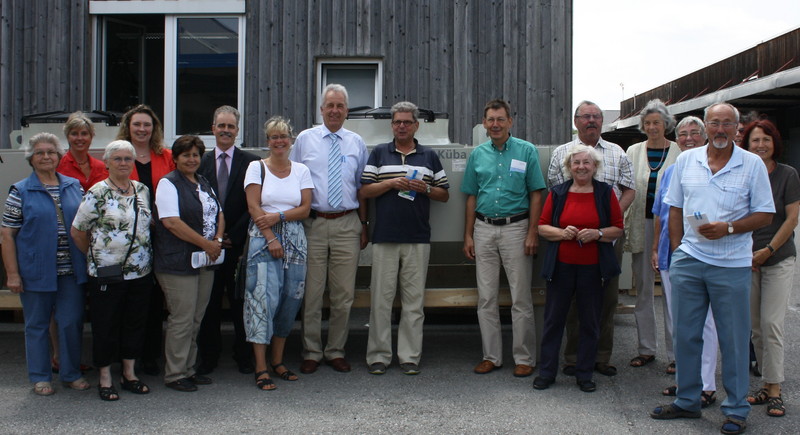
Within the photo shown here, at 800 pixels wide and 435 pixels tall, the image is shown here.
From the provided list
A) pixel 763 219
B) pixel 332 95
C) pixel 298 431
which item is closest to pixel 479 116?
pixel 332 95

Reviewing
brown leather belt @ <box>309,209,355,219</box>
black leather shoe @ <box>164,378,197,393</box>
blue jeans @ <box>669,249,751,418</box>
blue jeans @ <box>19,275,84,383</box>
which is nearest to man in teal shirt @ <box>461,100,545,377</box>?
brown leather belt @ <box>309,209,355,219</box>

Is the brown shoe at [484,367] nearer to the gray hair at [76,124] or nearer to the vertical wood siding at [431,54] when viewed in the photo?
the gray hair at [76,124]

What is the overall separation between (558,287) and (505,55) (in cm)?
426

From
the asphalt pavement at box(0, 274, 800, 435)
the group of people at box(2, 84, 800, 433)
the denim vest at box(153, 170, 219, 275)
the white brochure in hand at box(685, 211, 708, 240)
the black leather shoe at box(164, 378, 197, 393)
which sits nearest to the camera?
the white brochure in hand at box(685, 211, 708, 240)

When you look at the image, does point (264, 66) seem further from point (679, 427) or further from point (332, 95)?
point (679, 427)

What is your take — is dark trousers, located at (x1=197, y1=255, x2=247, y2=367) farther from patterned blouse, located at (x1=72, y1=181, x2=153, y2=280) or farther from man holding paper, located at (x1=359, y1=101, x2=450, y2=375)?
man holding paper, located at (x1=359, y1=101, x2=450, y2=375)

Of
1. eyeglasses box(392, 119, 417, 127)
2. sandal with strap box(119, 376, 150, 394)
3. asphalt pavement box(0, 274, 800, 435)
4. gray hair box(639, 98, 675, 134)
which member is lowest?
asphalt pavement box(0, 274, 800, 435)

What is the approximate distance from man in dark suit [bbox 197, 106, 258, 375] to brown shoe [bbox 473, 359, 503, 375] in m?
1.76

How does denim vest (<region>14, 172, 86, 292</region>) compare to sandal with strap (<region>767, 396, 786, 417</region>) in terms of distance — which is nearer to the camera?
sandal with strap (<region>767, 396, 786, 417</region>)

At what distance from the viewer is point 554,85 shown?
8477mm

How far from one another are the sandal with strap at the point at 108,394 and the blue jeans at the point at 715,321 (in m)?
3.69

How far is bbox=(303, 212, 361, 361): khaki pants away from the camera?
214 inches

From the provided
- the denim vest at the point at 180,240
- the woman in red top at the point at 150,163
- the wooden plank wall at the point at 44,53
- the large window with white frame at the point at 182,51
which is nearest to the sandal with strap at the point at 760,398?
the denim vest at the point at 180,240

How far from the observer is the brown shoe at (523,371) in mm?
5352
